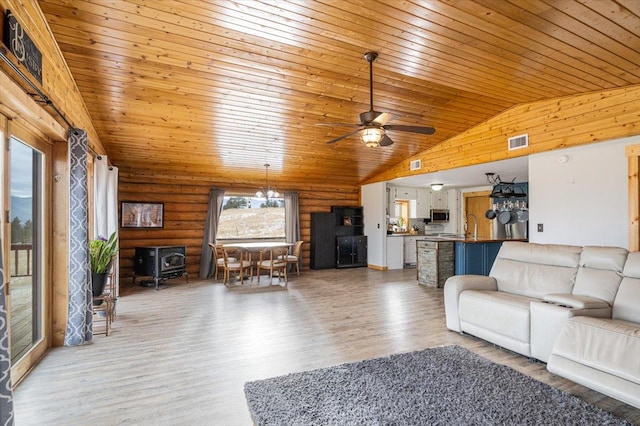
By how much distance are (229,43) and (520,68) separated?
3086 millimetres

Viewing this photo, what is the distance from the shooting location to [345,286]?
6.56 metres

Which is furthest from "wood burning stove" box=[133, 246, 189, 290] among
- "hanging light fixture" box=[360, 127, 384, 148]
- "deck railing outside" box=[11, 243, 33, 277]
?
"hanging light fixture" box=[360, 127, 384, 148]

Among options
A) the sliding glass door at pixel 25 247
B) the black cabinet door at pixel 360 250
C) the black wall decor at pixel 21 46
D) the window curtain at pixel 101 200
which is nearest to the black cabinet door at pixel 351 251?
the black cabinet door at pixel 360 250

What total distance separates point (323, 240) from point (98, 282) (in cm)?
565

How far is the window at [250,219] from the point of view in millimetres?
8445

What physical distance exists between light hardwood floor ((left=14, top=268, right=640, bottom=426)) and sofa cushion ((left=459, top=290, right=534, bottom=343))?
0.22 m

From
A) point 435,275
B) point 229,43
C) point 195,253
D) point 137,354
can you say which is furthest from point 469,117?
point 195,253

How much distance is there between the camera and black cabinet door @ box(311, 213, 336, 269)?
29.1 ft

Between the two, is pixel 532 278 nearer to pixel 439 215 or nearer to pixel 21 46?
pixel 21 46

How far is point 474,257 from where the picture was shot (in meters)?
6.61

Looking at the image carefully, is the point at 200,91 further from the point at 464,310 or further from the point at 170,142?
the point at 464,310

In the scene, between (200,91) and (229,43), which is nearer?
(229,43)

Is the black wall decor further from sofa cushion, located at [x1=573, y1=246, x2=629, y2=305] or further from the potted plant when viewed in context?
sofa cushion, located at [x1=573, y1=246, x2=629, y2=305]

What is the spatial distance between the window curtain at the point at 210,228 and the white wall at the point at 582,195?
6.09m
